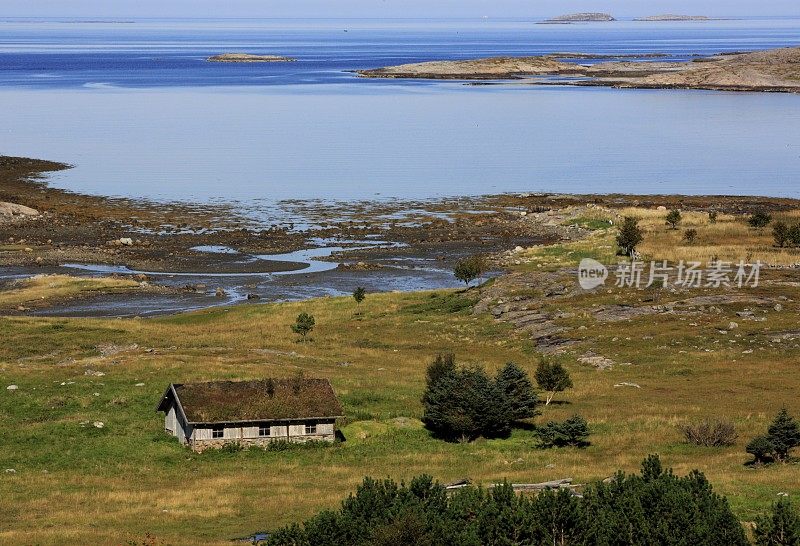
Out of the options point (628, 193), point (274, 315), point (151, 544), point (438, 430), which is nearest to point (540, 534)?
point (151, 544)

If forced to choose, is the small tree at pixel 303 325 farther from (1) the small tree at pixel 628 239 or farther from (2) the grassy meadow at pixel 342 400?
(1) the small tree at pixel 628 239

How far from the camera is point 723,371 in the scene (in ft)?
171

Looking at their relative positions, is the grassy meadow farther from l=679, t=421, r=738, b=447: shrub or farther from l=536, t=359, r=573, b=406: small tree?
l=536, t=359, r=573, b=406: small tree

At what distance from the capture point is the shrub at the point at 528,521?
25000mm

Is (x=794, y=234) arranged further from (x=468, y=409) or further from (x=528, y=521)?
(x=528, y=521)

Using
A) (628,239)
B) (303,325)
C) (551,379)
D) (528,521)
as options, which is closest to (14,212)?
(303,325)

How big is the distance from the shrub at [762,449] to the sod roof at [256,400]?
1432 centimetres

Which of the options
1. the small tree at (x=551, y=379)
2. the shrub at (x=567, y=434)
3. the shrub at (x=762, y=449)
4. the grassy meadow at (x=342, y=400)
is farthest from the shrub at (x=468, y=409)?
the shrub at (x=762, y=449)

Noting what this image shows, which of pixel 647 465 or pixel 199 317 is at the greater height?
pixel 647 465

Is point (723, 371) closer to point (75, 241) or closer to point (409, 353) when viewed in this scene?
point (409, 353)

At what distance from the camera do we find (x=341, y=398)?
158 ft

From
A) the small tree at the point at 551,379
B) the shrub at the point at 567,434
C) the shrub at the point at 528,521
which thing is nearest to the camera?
the shrub at the point at 528,521

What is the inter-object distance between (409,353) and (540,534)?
→ 3415 cm

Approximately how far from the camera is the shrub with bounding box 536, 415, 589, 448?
40.8 m
